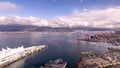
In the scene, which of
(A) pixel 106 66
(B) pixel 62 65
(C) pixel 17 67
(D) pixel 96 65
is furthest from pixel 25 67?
(A) pixel 106 66

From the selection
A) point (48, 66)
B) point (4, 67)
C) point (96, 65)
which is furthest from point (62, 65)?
point (4, 67)

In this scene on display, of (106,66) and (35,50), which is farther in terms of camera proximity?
(35,50)

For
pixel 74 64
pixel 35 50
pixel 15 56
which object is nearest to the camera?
pixel 74 64

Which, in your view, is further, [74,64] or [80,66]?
[74,64]

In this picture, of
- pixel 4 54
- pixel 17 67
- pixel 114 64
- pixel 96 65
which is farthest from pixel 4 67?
pixel 114 64

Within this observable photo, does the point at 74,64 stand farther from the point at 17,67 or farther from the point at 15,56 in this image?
the point at 15,56

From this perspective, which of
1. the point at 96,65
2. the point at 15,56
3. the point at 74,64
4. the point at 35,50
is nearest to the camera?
the point at 96,65

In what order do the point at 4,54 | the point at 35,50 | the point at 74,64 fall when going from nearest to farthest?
the point at 74,64, the point at 4,54, the point at 35,50

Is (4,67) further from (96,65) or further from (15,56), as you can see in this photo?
(96,65)

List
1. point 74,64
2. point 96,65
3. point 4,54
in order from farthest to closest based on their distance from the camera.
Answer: point 4,54
point 74,64
point 96,65
